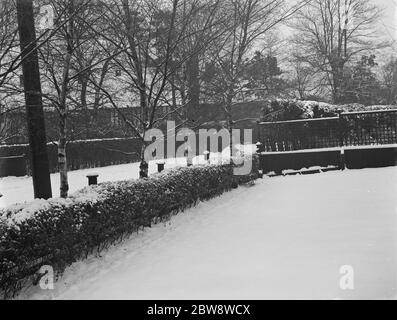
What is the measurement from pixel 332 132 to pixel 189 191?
708 cm

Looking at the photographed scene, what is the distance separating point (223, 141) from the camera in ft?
61.3

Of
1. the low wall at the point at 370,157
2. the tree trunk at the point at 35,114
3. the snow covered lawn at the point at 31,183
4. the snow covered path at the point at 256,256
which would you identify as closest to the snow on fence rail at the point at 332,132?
the low wall at the point at 370,157

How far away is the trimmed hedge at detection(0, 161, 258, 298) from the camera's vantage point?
4469 mm

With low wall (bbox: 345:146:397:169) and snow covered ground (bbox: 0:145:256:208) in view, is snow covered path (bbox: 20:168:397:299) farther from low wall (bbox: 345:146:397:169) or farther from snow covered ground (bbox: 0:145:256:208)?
low wall (bbox: 345:146:397:169)

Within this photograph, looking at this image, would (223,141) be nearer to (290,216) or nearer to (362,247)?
(290,216)

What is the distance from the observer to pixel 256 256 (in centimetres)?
570

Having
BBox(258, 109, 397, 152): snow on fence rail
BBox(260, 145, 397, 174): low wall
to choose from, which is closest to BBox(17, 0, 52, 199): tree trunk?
BBox(260, 145, 397, 174): low wall

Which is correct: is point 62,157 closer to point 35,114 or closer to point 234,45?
point 35,114

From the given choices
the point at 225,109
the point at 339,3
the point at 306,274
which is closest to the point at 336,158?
the point at 225,109

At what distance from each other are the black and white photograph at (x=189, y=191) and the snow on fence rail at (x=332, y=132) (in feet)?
0.12

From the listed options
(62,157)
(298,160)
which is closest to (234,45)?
(298,160)

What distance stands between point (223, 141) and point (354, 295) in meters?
14.6

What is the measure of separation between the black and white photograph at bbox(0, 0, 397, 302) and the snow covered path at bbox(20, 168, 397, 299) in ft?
0.09

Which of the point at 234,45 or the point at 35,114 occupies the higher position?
the point at 234,45
